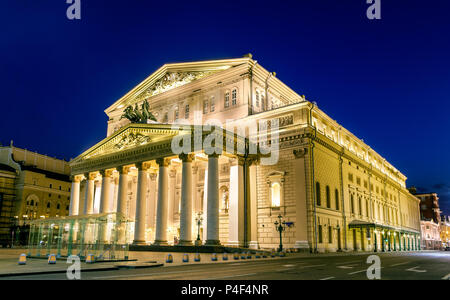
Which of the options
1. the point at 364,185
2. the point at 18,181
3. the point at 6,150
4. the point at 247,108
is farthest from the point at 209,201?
the point at 6,150

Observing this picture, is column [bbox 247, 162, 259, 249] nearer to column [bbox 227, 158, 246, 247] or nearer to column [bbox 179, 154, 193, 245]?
column [bbox 227, 158, 246, 247]

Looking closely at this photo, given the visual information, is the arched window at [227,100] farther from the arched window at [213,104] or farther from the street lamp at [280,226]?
the street lamp at [280,226]

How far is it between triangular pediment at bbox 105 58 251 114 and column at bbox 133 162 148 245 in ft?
54.3

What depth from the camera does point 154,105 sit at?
6050 centimetres

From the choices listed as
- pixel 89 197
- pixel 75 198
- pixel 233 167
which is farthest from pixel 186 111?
pixel 75 198

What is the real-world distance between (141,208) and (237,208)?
10726 millimetres

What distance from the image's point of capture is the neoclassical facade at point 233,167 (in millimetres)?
41375

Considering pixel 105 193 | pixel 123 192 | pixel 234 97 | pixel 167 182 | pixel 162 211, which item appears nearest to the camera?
pixel 162 211

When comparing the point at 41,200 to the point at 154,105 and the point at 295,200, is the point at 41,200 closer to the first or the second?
the point at 154,105

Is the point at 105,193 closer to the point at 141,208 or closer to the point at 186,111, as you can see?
the point at 141,208

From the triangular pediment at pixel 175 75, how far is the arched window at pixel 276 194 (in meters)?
16.4

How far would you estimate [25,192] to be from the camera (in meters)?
74.1

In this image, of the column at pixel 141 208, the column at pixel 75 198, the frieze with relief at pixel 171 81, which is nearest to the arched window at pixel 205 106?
the frieze with relief at pixel 171 81

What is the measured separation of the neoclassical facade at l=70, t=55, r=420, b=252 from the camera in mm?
41375
